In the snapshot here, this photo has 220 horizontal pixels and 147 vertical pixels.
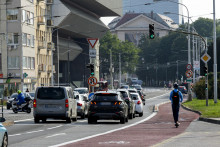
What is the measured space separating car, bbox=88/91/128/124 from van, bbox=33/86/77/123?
1.38m

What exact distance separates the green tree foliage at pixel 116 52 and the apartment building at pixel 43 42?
66358mm

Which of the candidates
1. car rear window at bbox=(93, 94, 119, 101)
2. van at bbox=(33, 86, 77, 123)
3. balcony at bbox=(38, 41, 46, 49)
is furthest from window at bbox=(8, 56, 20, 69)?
car rear window at bbox=(93, 94, 119, 101)

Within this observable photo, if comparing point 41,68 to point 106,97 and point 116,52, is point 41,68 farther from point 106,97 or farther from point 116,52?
point 116,52

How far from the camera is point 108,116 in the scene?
94.8 ft

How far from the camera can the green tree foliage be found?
16925 centimetres

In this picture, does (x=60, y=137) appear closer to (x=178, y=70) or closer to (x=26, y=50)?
(x=26, y=50)

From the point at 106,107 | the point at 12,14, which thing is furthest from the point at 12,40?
the point at 106,107

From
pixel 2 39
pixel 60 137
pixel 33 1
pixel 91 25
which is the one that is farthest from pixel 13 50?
pixel 60 137

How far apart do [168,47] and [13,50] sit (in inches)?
3731

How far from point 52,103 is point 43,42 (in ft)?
218

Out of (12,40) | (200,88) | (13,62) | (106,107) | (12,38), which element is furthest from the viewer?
(13,62)

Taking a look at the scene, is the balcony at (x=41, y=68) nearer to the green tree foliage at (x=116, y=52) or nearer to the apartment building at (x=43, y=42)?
the apartment building at (x=43, y=42)

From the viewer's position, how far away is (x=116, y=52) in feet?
561

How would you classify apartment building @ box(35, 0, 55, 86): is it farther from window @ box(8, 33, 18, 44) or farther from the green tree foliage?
the green tree foliage
